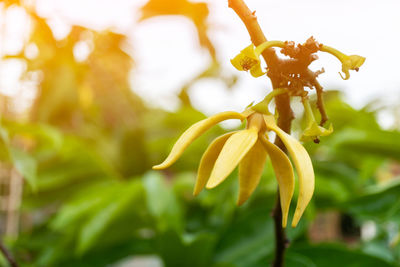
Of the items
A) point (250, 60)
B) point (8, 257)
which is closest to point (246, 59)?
point (250, 60)

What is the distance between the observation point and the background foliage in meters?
0.36

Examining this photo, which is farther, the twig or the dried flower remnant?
the twig

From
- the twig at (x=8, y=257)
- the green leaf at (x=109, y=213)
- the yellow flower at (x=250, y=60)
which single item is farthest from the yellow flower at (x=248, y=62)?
the green leaf at (x=109, y=213)

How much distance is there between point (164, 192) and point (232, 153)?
31 cm

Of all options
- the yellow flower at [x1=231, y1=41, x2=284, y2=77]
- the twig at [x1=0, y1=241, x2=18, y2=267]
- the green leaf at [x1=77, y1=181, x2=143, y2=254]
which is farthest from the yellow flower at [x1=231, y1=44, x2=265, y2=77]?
the green leaf at [x1=77, y1=181, x2=143, y2=254]

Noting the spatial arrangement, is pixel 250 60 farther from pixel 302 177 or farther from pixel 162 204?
pixel 162 204

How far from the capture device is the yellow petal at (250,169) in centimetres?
16

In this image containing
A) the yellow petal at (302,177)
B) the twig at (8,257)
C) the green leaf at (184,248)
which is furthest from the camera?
the green leaf at (184,248)

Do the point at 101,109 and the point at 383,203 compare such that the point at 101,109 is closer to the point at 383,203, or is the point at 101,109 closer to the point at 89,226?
the point at 89,226

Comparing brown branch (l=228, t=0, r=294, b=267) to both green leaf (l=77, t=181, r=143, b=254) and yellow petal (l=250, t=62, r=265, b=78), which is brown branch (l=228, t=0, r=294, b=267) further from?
green leaf (l=77, t=181, r=143, b=254)

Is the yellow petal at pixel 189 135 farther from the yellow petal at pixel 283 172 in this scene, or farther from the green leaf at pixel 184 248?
the green leaf at pixel 184 248

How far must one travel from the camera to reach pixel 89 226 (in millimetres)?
424

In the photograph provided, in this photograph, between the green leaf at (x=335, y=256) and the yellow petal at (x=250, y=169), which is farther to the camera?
the green leaf at (x=335, y=256)

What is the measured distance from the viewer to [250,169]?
6.4 inches
